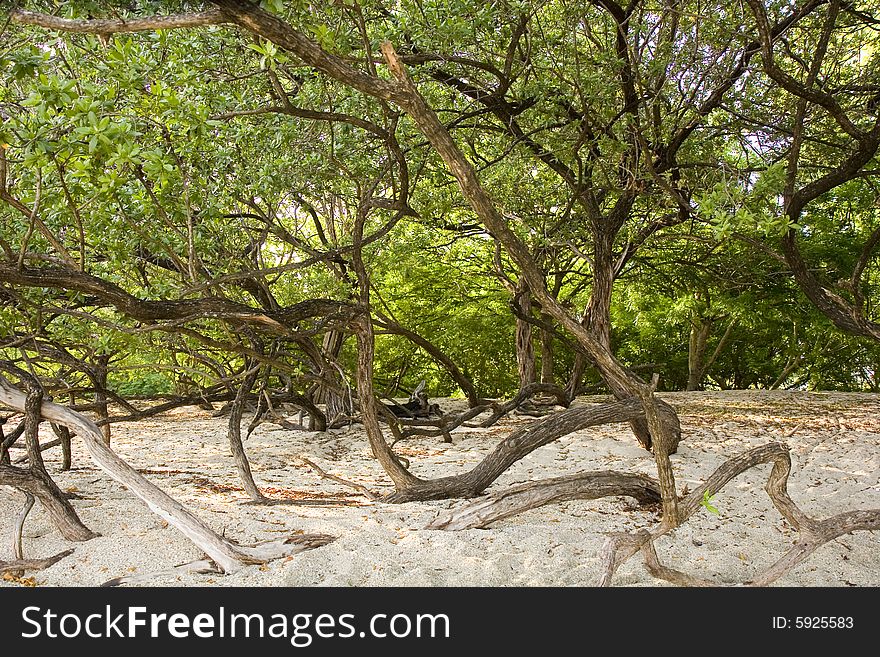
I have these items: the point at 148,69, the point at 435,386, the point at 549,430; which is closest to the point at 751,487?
the point at 549,430

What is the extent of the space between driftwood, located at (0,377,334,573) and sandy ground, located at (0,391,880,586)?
119mm

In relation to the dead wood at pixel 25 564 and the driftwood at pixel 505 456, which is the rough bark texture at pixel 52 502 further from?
the driftwood at pixel 505 456

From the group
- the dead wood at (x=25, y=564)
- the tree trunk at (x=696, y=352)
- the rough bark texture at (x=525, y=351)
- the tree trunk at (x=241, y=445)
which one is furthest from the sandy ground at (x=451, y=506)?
the tree trunk at (x=696, y=352)

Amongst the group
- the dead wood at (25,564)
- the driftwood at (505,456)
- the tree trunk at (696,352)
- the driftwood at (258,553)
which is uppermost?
the tree trunk at (696,352)

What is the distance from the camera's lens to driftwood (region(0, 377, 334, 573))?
13.2 ft

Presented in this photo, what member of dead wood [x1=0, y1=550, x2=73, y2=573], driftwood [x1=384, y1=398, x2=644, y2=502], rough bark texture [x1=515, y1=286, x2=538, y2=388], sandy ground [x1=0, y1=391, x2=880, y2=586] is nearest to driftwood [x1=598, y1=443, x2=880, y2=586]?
sandy ground [x1=0, y1=391, x2=880, y2=586]

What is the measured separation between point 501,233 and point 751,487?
406 cm

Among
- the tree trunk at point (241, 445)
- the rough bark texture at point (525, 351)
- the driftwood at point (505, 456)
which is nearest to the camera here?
the driftwood at point (505, 456)

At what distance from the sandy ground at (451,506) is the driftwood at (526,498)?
0.40 feet

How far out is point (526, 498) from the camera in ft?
15.4

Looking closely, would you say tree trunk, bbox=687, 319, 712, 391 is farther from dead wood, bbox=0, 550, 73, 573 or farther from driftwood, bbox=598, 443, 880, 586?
dead wood, bbox=0, 550, 73, 573

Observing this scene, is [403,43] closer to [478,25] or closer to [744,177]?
[478,25]

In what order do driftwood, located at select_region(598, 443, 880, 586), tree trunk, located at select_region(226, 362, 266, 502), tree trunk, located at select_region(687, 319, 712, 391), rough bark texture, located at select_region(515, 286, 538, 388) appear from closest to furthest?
driftwood, located at select_region(598, 443, 880, 586) < tree trunk, located at select_region(226, 362, 266, 502) < rough bark texture, located at select_region(515, 286, 538, 388) < tree trunk, located at select_region(687, 319, 712, 391)

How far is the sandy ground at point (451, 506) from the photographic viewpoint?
13.4ft
